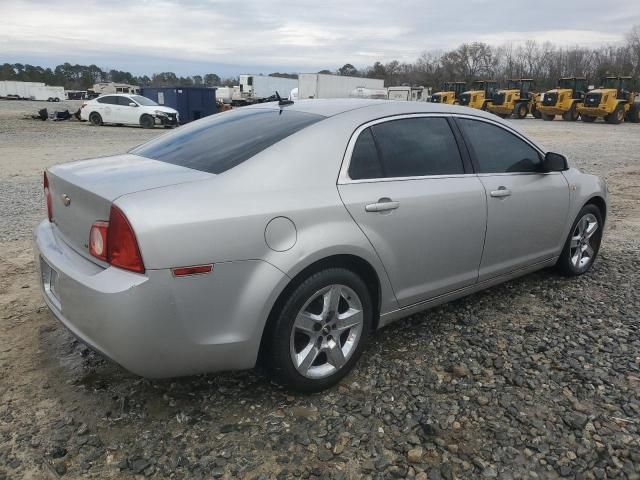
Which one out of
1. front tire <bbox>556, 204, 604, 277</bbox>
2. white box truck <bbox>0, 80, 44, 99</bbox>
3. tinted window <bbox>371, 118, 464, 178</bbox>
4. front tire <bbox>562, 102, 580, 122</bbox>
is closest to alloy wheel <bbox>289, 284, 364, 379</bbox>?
tinted window <bbox>371, 118, 464, 178</bbox>

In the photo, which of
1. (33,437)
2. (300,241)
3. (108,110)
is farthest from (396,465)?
(108,110)

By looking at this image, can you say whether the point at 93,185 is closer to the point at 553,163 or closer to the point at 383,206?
the point at 383,206

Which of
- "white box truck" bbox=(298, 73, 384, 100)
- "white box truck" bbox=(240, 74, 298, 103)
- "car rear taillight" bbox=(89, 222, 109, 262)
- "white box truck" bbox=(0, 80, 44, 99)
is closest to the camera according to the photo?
"car rear taillight" bbox=(89, 222, 109, 262)

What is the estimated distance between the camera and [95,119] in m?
24.0

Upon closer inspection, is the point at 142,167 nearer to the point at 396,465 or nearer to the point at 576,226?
the point at 396,465

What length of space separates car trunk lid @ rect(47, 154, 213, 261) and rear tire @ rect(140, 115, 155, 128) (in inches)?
825

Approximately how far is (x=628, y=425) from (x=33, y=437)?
2926 millimetres

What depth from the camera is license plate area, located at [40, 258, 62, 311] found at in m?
2.66

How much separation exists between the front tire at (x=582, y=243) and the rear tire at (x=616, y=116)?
28.7 m

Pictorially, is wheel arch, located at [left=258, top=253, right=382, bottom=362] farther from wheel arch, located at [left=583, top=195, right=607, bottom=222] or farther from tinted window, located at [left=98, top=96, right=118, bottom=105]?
tinted window, located at [left=98, top=96, right=118, bottom=105]

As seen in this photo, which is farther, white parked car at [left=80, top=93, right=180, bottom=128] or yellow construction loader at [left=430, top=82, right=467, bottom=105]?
yellow construction loader at [left=430, top=82, right=467, bottom=105]

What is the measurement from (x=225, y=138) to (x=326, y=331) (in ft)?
4.19

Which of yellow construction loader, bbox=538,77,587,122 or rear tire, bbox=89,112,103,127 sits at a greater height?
yellow construction loader, bbox=538,77,587,122

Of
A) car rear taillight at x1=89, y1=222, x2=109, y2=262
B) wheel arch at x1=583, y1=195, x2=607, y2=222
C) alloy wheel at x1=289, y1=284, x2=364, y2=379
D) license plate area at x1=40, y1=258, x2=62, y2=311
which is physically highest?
car rear taillight at x1=89, y1=222, x2=109, y2=262
